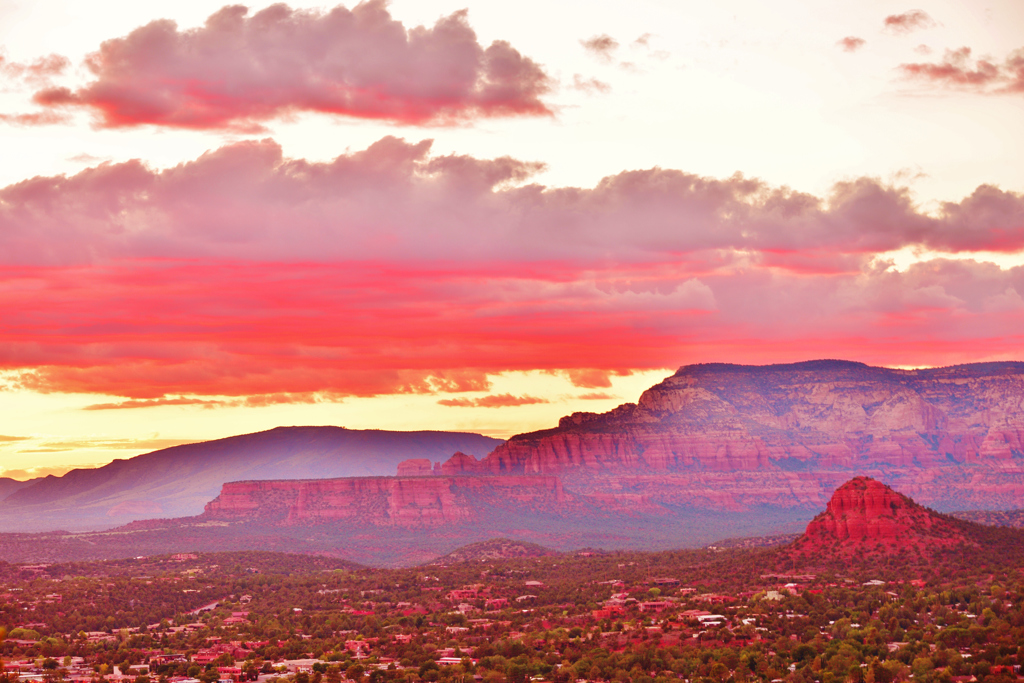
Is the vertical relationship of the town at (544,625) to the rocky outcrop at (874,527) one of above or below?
below

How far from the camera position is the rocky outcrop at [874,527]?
134m

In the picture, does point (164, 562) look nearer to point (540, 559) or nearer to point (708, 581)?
point (540, 559)

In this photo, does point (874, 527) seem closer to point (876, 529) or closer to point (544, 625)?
point (876, 529)

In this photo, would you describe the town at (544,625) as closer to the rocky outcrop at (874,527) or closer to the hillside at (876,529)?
the hillside at (876,529)

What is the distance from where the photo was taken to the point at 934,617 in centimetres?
10900

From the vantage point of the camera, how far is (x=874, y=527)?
137 metres

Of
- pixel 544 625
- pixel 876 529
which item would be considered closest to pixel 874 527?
pixel 876 529

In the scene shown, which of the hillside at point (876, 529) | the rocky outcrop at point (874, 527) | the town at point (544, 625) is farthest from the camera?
the rocky outcrop at point (874, 527)

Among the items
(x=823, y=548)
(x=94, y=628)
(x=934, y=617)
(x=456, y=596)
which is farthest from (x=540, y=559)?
(x=934, y=617)

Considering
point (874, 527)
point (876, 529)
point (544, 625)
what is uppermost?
point (874, 527)

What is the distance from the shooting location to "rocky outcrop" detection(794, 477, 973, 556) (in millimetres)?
134000

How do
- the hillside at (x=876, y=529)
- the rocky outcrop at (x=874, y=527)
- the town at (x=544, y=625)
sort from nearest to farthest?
the town at (x=544, y=625), the hillside at (x=876, y=529), the rocky outcrop at (x=874, y=527)

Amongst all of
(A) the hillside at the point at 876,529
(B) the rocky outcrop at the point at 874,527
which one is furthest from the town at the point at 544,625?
(B) the rocky outcrop at the point at 874,527

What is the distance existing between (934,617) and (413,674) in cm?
4235
